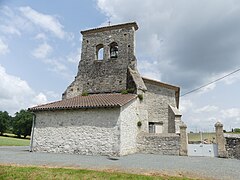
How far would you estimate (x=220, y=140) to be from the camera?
534 inches

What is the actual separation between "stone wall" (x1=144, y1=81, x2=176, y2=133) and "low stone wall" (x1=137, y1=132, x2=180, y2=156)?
16.6 ft

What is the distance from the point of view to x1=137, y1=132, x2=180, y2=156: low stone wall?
14.2 meters

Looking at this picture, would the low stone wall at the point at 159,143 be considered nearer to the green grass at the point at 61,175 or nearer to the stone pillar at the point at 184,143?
the stone pillar at the point at 184,143

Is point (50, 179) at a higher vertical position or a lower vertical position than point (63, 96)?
lower

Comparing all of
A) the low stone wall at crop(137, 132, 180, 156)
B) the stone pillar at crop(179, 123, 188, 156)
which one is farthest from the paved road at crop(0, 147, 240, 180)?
the low stone wall at crop(137, 132, 180, 156)

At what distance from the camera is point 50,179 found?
6.41 meters

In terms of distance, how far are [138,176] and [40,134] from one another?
1039 centimetres

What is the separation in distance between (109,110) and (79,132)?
2.70 m

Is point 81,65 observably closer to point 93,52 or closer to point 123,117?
point 93,52

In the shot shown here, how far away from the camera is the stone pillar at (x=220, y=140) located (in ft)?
44.0

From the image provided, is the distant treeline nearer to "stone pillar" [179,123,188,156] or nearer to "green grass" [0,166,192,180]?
"stone pillar" [179,123,188,156]

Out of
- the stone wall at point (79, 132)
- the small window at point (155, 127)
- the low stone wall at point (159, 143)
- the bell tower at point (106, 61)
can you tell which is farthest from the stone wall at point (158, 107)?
the stone wall at point (79, 132)

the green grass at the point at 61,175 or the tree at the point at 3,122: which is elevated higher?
the tree at the point at 3,122

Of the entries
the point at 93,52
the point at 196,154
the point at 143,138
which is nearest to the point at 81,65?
the point at 93,52
